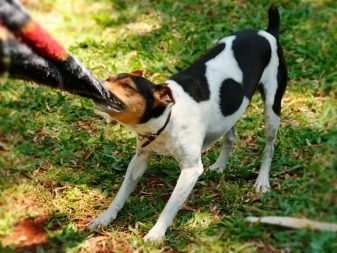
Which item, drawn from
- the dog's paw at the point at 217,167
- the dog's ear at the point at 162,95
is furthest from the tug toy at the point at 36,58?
the dog's paw at the point at 217,167

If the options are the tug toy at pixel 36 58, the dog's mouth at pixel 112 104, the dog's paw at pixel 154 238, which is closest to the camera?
the tug toy at pixel 36 58

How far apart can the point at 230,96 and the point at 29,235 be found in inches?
80.8

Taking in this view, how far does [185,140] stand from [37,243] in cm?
145

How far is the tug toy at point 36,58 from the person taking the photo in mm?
4000

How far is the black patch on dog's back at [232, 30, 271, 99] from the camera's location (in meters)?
5.48

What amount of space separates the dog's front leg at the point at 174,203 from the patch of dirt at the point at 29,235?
0.87 m

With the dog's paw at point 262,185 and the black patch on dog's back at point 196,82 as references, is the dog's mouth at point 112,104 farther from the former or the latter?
the dog's paw at point 262,185

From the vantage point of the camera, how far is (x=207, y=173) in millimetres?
5895

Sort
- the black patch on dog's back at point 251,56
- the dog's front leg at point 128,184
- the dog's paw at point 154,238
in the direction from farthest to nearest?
1. the black patch on dog's back at point 251,56
2. the dog's front leg at point 128,184
3. the dog's paw at point 154,238

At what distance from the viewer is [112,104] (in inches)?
180

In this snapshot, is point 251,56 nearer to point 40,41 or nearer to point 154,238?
point 154,238

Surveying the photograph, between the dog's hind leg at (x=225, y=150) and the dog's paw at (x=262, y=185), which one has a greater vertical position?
the dog's hind leg at (x=225, y=150)

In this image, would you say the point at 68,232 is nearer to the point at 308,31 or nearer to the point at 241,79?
the point at 241,79

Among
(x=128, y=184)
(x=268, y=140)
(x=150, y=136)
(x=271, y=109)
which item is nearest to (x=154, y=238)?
(x=128, y=184)
